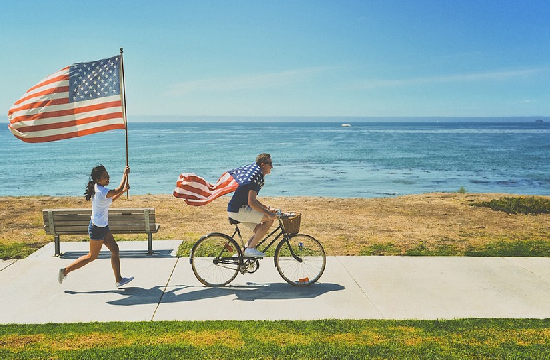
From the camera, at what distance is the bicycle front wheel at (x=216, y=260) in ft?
22.0

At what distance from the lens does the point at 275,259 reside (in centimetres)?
689

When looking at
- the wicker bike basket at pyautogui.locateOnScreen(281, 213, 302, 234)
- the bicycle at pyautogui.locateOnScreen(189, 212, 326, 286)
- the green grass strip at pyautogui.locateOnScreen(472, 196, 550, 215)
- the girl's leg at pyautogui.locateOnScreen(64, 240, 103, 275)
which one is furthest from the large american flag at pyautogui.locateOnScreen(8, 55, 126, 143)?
the green grass strip at pyautogui.locateOnScreen(472, 196, 550, 215)

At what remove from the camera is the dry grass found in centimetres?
1020

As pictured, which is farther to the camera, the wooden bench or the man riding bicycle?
the wooden bench

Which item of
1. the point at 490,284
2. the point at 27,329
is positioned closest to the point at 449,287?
the point at 490,284

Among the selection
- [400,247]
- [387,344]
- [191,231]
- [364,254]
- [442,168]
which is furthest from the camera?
[442,168]

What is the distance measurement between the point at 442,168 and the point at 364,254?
40240 mm

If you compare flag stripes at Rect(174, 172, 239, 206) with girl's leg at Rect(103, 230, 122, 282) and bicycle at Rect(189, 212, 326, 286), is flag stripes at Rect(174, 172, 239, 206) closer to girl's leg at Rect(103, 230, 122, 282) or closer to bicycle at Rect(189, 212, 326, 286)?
bicycle at Rect(189, 212, 326, 286)

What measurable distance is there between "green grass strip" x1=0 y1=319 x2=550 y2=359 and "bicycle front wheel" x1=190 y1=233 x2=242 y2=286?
4.61ft

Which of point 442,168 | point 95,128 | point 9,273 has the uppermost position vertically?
point 95,128

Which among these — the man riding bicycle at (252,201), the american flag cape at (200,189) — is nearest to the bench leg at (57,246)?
the american flag cape at (200,189)

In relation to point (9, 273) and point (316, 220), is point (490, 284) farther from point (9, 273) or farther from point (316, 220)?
point (9, 273)

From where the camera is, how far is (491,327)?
213 inches

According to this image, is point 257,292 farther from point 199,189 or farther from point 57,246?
point 57,246
